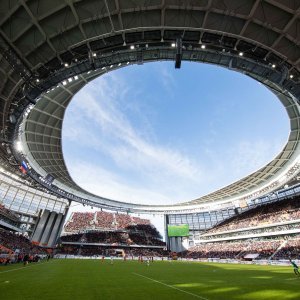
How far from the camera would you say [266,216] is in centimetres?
5712

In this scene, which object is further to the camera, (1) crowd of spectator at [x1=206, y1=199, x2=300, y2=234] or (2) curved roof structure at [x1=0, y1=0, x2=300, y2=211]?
(1) crowd of spectator at [x1=206, y1=199, x2=300, y2=234]

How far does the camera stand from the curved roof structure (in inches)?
612

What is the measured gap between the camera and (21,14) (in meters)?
15.9

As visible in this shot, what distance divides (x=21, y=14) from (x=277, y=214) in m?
59.6

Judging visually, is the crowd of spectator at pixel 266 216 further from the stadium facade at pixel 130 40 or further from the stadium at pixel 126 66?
the stadium facade at pixel 130 40

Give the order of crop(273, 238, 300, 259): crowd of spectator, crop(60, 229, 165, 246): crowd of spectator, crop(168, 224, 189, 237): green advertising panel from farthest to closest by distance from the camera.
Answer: crop(168, 224, 189, 237): green advertising panel
crop(60, 229, 165, 246): crowd of spectator
crop(273, 238, 300, 259): crowd of spectator

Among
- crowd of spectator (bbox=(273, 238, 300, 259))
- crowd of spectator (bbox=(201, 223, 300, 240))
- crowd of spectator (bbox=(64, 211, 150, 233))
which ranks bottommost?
crowd of spectator (bbox=(273, 238, 300, 259))

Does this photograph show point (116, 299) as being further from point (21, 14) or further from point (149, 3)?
point (21, 14)

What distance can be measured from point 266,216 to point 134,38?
181 ft

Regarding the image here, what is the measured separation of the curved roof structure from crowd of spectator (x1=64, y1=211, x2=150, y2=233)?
63.6 m

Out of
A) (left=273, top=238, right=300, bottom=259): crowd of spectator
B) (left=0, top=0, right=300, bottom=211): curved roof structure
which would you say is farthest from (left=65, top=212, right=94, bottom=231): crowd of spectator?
(left=0, top=0, right=300, bottom=211): curved roof structure

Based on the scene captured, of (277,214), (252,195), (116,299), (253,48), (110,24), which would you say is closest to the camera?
(116,299)

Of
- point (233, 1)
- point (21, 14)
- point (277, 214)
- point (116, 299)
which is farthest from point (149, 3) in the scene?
point (277, 214)

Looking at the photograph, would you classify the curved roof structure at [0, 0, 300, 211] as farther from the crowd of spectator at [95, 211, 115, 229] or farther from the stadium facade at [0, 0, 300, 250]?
the crowd of spectator at [95, 211, 115, 229]
